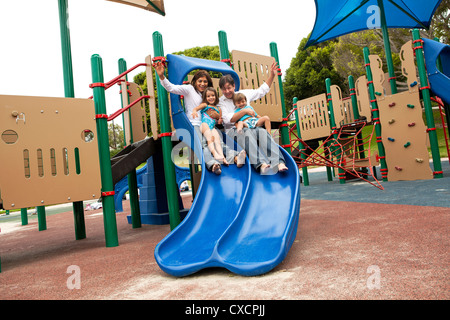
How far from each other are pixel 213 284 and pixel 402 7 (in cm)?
1284

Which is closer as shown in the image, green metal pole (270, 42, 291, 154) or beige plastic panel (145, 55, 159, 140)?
beige plastic panel (145, 55, 159, 140)

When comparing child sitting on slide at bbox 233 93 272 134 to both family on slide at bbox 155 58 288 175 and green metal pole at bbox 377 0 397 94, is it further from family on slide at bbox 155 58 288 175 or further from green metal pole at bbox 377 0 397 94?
green metal pole at bbox 377 0 397 94

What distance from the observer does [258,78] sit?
Result: 5816 millimetres

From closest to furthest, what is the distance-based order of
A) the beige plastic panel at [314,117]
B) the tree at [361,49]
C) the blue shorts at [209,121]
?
1. the blue shorts at [209,121]
2. the beige plastic panel at [314,117]
3. the tree at [361,49]

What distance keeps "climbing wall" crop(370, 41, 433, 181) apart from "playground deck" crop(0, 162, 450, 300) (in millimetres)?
3530

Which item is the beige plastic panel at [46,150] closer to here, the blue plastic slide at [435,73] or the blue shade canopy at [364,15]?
the blue plastic slide at [435,73]

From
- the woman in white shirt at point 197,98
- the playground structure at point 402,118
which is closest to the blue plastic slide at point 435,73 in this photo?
the playground structure at point 402,118

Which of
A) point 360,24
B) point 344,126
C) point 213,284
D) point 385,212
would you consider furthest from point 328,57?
point 213,284

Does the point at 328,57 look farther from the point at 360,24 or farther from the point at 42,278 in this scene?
the point at 42,278

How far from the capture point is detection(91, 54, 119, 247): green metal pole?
14.6 ft

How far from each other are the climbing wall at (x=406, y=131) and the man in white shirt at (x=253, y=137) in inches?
183

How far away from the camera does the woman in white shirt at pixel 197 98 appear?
3.90 m

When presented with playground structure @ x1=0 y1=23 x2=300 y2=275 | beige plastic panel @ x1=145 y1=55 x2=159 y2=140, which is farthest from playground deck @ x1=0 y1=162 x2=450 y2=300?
beige plastic panel @ x1=145 y1=55 x2=159 y2=140

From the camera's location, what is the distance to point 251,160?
393cm
